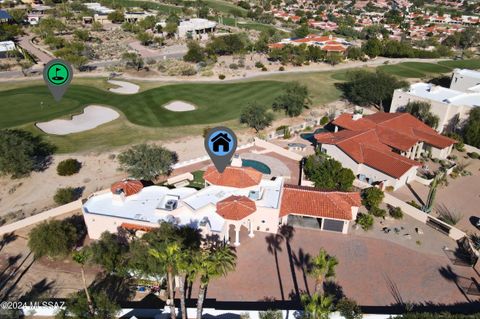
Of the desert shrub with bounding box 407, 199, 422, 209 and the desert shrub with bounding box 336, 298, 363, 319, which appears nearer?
the desert shrub with bounding box 336, 298, 363, 319

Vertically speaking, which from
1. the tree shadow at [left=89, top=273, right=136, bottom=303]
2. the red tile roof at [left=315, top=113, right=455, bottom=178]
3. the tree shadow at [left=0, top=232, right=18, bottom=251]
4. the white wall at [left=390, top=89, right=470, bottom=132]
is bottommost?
the tree shadow at [left=0, top=232, right=18, bottom=251]

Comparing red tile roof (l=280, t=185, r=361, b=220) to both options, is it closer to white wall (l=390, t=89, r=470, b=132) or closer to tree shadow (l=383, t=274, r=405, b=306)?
tree shadow (l=383, t=274, r=405, b=306)

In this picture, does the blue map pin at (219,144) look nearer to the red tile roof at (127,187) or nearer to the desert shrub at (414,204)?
the red tile roof at (127,187)

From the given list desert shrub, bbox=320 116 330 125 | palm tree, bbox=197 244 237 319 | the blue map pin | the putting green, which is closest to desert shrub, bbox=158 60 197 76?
the putting green

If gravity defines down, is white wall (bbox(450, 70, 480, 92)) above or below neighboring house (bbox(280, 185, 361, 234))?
above

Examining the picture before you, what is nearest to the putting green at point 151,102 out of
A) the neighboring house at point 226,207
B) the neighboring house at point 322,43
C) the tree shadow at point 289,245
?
the neighboring house at point 226,207

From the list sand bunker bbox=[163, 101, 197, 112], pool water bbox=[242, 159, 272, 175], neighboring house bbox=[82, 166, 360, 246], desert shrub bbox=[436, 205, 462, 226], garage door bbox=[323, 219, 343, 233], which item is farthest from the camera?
sand bunker bbox=[163, 101, 197, 112]

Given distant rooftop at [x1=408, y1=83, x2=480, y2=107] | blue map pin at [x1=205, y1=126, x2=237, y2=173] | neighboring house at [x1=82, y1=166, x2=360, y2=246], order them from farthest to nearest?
distant rooftop at [x1=408, y1=83, x2=480, y2=107] < neighboring house at [x1=82, y1=166, x2=360, y2=246] < blue map pin at [x1=205, y1=126, x2=237, y2=173]
